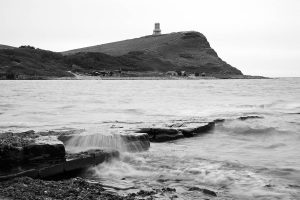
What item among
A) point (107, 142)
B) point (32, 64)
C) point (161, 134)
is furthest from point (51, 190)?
point (32, 64)

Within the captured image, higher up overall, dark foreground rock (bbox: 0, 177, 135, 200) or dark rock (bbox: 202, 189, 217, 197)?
dark foreground rock (bbox: 0, 177, 135, 200)

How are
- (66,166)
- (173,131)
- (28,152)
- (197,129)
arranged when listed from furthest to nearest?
1. (197,129)
2. (173,131)
3. (66,166)
4. (28,152)

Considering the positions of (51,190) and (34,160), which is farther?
(34,160)

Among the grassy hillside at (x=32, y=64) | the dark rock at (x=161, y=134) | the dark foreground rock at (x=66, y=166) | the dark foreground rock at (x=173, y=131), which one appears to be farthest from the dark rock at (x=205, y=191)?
the grassy hillside at (x=32, y=64)

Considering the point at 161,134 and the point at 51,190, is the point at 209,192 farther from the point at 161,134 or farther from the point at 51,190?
the point at 161,134

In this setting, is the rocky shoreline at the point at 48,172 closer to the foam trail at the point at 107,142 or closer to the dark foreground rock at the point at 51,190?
the dark foreground rock at the point at 51,190

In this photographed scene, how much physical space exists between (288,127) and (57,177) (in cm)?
1487

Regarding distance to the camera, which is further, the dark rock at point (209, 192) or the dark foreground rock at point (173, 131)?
the dark foreground rock at point (173, 131)

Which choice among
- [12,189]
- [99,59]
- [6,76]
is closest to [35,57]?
[99,59]

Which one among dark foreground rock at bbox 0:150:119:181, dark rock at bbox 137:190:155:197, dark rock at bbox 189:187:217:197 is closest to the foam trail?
dark foreground rock at bbox 0:150:119:181

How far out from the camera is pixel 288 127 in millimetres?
21469

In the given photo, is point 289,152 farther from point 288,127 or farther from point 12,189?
point 12,189

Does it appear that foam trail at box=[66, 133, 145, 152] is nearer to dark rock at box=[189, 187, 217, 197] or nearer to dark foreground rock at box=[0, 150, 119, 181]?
dark foreground rock at box=[0, 150, 119, 181]

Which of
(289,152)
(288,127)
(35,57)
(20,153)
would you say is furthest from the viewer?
(35,57)
